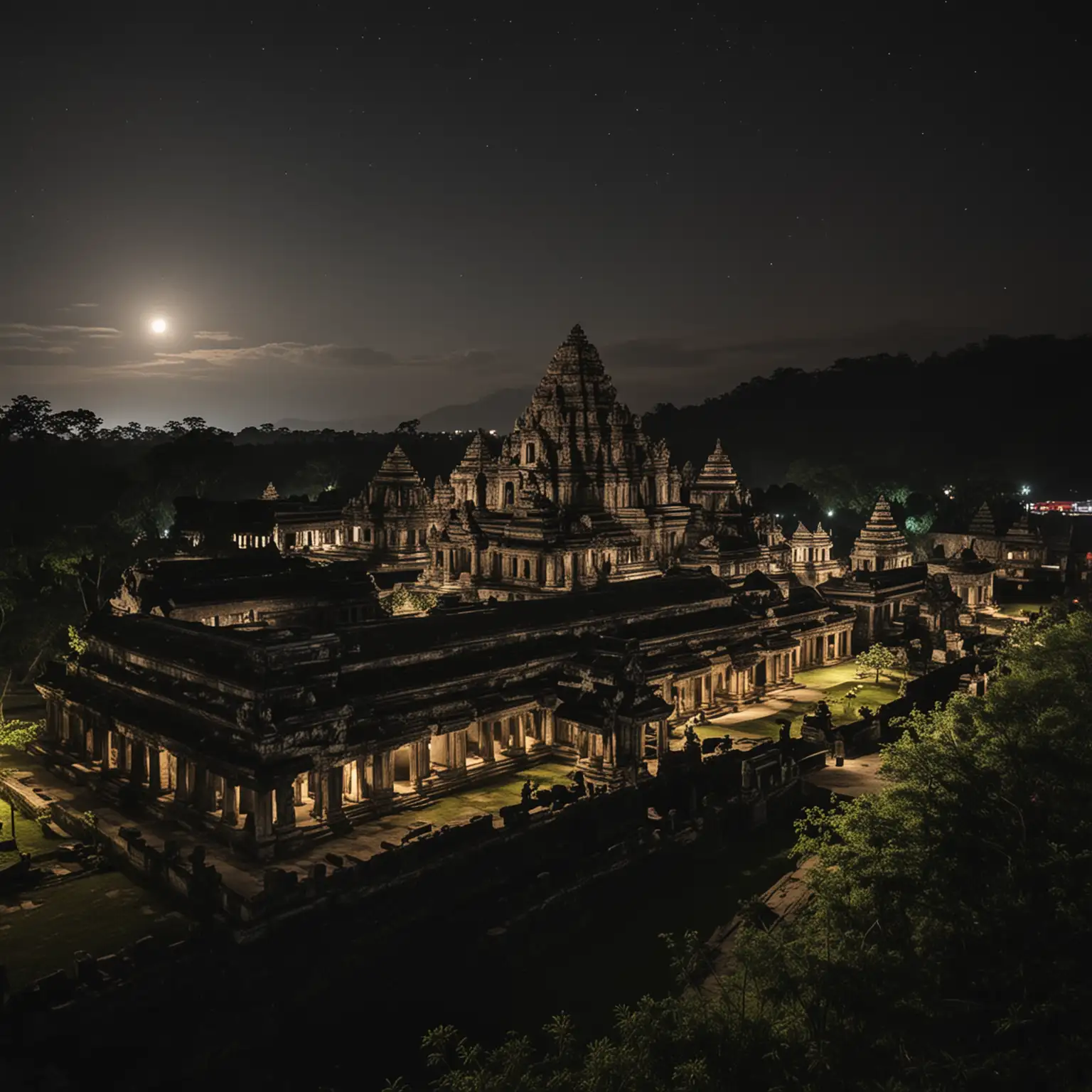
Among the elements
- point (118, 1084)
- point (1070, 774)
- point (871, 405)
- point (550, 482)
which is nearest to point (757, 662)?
point (550, 482)

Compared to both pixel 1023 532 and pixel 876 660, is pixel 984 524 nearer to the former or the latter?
pixel 1023 532

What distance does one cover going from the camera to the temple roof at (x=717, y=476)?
7081cm

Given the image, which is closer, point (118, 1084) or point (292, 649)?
point (118, 1084)

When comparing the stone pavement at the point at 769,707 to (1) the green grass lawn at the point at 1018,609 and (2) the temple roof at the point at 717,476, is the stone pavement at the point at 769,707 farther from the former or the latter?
(1) the green grass lawn at the point at 1018,609

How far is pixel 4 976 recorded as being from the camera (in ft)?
62.8

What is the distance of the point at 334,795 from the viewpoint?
96.0 feet

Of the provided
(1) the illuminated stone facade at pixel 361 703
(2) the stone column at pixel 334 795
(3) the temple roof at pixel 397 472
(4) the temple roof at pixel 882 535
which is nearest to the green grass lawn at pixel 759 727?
(1) the illuminated stone facade at pixel 361 703

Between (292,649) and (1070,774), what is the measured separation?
20470 millimetres

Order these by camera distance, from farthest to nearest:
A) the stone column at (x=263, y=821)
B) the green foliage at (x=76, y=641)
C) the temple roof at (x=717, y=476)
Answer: the temple roof at (x=717, y=476), the green foliage at (x=76, y=641), the stone column at (x=263, y=821)

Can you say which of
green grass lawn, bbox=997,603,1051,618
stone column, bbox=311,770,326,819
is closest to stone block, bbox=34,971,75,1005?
stone column, bbox=311,770,326,819

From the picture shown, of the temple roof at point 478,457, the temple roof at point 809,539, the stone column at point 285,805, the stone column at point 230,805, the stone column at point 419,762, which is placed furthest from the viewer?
the temple roof at point 809,539

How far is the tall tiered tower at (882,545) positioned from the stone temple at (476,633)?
0.19 metres

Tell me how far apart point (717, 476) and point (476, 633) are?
3754 centimetres

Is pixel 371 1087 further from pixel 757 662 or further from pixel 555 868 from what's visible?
pixel 757 662
